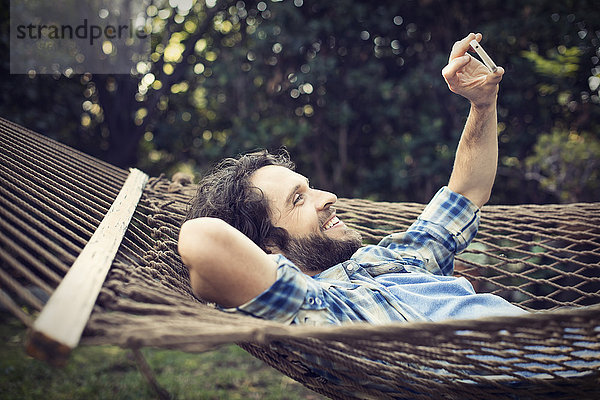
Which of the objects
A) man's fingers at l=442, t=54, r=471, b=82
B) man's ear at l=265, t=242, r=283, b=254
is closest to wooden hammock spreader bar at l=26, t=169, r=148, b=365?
man's ear at l=265, t=242, r=283, b=254

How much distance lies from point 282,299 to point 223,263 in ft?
0.48

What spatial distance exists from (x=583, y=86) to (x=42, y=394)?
3.50 meters

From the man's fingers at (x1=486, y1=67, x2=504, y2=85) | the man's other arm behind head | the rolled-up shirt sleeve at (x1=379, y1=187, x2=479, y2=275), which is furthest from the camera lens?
the rolled-up shirt sleeve at (x1=379, y1=187, x2=479, y2=275)

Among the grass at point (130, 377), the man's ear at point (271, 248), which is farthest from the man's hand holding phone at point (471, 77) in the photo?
the grass at point (130, 377)

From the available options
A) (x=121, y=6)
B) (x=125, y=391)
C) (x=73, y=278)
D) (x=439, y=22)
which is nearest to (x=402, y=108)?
(x=439, y=22)

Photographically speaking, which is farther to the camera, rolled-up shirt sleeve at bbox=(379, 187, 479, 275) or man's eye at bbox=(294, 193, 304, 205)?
rolled-up shirt sleeve at bbox=(379, 187, 479, 275)

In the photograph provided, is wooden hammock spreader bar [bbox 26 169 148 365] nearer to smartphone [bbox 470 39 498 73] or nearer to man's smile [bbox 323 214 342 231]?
man's smile [bbox 323 214 342 231]

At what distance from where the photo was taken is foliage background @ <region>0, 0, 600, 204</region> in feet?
10.4

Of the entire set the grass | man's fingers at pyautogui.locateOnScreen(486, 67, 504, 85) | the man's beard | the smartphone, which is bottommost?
the grass

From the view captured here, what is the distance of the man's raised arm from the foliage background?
170cm

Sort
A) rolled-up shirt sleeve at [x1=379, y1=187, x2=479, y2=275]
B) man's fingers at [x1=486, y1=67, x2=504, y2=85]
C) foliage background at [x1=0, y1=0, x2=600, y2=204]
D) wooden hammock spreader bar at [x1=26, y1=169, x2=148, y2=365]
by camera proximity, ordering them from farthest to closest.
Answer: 1. foliage background at [x1=0, y1=0, x2=600, y2=204]
2. rolled-up shirt sleeve at [x1=379, y1=187, x2=479, y2=275]
3. man's fingers at [x1=486, y1=67, x2=504, y2=85]
4. wooden hammock spreader bar at [x1=26, y1=169, x2=148, y2=365]

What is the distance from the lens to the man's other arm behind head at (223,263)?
90 centimetres

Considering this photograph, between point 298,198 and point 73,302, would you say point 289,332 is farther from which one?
point 298,198

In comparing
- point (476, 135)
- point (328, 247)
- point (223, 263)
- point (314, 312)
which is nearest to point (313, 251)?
point (328, 247)
